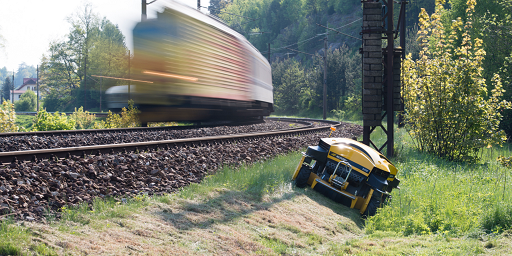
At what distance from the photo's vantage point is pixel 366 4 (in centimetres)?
1015

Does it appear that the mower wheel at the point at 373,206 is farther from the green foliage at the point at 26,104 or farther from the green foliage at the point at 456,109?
the green foliage at the point at 26,104

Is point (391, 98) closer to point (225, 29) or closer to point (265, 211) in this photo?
point (265, 211)

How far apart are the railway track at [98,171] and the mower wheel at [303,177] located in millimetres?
1865

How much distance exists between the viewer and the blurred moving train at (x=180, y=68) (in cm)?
1281

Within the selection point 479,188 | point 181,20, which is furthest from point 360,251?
point 181,20

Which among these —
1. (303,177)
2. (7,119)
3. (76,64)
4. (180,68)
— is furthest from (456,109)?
(76,64)

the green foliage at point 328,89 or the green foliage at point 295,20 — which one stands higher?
the green foliage at point 295,20

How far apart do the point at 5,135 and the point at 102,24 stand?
2163 inches

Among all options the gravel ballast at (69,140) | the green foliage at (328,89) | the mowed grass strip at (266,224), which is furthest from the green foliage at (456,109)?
the green foliage at (328,89)

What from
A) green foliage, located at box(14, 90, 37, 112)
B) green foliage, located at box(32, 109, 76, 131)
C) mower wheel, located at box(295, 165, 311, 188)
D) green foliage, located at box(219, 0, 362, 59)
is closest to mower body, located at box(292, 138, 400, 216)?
mower wheel, located at box(295, 165, 311, 188)

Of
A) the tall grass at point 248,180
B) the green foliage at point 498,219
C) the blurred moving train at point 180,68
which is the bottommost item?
the green foliage at point 498,219

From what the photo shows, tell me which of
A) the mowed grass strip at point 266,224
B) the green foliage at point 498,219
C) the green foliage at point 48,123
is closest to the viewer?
the mowed grass strip at point 266,224

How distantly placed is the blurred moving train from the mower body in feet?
25.8

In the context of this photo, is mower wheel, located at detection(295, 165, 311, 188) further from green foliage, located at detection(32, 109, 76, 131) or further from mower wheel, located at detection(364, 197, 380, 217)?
green foliage, located at detection(32, 109, 76, 131)
